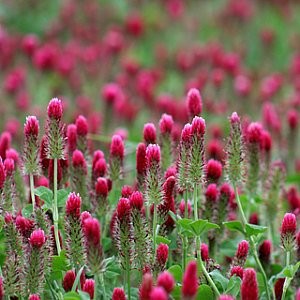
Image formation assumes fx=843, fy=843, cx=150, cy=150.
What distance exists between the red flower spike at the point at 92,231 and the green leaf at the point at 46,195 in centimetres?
41

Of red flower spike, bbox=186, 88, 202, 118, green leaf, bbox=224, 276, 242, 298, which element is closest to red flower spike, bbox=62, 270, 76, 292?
green leaf, bbox=224, 276, 242, 298

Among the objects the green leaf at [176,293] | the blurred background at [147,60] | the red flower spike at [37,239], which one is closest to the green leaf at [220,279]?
the green leaf at [176,293]

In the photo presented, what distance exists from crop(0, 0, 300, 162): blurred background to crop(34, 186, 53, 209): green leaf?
1.44 m

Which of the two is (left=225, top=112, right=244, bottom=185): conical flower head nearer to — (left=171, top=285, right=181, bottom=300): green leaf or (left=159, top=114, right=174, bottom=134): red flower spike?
(left=159, top=114, right=174, bottom=134): red flower spike

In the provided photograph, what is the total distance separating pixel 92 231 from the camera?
230 cm

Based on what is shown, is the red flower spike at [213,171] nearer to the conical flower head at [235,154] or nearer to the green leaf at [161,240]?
the conical flower head at [235,154]

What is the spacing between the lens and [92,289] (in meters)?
2.46

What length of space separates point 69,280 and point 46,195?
0.32m

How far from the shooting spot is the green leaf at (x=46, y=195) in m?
2.70

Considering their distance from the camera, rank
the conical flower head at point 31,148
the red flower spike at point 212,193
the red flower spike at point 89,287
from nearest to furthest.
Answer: the red flower spike at point 89,287 → the conical flower head at point 31,148 → the red flower spike at point 212,193

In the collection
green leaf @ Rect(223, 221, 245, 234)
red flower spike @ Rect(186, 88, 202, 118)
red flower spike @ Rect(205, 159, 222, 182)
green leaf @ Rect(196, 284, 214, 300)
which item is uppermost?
red flower spike @ Rect(186, 88, 202, 118)

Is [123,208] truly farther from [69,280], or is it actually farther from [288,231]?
[288,231]

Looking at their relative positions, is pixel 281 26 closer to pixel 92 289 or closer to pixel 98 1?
pixel 98 1

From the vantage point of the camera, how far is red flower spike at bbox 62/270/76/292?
2.54 meters
